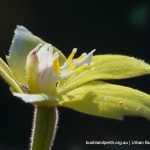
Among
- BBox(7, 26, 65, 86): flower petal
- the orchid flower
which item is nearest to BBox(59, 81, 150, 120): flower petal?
the orchid flower

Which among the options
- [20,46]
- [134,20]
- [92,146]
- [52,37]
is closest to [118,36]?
[134,20]

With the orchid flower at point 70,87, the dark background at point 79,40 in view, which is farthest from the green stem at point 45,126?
the dark background at point 79,40

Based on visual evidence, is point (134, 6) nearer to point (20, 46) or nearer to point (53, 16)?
point (53, 16)

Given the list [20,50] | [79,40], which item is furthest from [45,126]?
[79,40]

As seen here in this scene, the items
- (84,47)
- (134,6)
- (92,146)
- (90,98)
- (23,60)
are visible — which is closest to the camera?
(90,98)

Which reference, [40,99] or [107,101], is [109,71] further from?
[40,99]

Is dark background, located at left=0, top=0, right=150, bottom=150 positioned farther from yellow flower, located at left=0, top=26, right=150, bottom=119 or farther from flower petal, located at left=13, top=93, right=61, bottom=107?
flower petal, located at left=13, top=93, right=61, bottom=107
